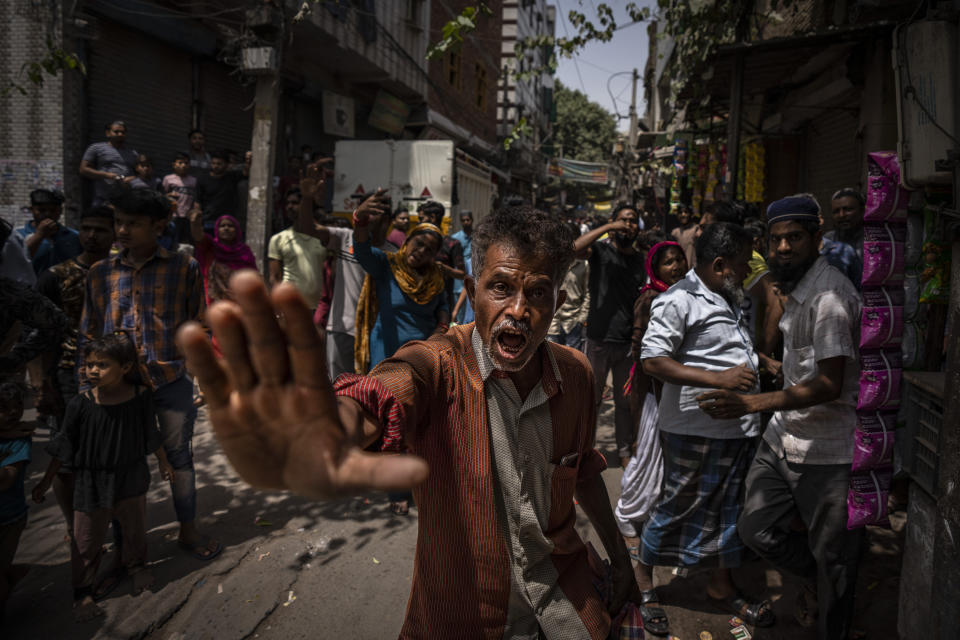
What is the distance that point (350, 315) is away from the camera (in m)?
4.78

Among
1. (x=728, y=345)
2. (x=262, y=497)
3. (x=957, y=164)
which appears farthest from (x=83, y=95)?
(x=957, y=164)

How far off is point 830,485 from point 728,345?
74cm

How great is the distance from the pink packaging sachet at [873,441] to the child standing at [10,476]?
384cm

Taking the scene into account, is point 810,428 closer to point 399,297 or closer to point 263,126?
point 399,297

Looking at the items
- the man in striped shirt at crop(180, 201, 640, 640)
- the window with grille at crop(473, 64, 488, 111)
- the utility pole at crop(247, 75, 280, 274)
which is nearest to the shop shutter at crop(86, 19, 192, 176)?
the utility pole at crop(247, 75, 280, 274)

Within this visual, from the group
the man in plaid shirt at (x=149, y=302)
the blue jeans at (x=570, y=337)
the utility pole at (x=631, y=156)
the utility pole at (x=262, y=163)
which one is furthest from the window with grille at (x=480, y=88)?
the man in plaid shirt at (x=149, y=302)

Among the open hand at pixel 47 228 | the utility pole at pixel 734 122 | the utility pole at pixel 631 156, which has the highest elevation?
the utility pole at pixel 631 156

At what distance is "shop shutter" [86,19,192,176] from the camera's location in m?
8.10

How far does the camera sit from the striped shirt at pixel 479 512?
57.4 inches

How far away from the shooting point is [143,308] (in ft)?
10.6

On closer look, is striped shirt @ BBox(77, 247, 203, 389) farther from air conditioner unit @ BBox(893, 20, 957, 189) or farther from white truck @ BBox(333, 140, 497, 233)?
A: white truck @ BBox(333, 140, 497, 233)

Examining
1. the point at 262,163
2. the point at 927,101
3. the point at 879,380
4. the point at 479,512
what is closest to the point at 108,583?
the point at 479,512

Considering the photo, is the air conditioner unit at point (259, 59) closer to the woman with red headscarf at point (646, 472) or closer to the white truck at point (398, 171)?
the white truck at point (398, 171)

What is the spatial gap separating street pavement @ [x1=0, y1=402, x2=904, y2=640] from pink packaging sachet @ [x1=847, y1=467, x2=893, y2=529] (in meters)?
0.84
